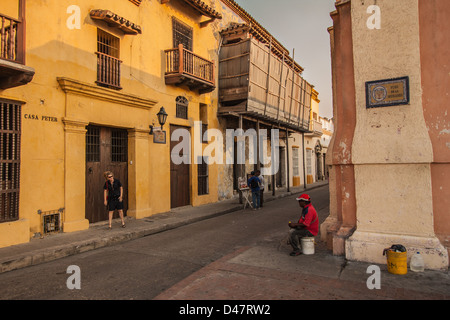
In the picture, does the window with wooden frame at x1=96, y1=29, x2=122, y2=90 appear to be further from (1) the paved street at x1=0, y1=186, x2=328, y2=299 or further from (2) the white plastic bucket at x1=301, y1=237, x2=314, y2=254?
(2) the white plastic bucket at x1=301, y1=237, x2=314, y2=254

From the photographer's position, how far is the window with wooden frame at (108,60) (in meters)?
8.81

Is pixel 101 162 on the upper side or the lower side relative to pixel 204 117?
lower

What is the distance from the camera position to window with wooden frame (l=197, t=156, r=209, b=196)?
1296 cm

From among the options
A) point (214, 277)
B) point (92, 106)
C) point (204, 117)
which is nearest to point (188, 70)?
point (204, 117)

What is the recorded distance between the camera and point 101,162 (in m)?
9.05

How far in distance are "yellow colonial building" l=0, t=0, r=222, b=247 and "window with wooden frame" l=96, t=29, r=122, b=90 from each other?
31 mm

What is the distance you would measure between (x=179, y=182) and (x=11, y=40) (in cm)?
715

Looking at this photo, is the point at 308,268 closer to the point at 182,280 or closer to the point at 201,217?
the point at 182,280

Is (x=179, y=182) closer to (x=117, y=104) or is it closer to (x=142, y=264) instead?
(x=117, y=104)

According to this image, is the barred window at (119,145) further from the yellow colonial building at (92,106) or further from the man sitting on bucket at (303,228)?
the man sitting on bucket at (303,228)

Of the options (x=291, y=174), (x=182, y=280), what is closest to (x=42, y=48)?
(x=182, y=280)

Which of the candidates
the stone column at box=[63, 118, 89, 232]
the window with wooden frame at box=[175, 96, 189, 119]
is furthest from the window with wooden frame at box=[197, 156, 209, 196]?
the stone column at box=[63, 118, 89, 232]

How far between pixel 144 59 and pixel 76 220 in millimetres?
5705

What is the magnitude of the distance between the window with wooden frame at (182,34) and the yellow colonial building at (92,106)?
0.14 ft
